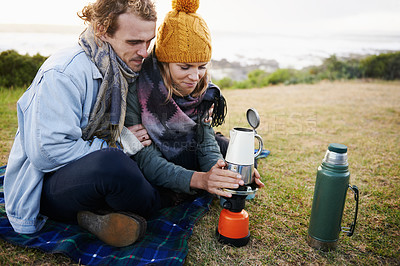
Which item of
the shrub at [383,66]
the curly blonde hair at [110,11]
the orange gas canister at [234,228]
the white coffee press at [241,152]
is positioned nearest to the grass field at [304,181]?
the orange gas canister at [234,228]

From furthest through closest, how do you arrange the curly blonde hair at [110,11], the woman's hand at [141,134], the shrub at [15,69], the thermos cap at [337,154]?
1. the shrub at [15,69]
2. the woman's hand at [141,134]
3. the curly blonde hair at [110,11]
4. the thermos cap at [337,154]

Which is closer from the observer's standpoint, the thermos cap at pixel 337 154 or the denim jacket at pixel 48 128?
the denim jacket at pixel 48 128

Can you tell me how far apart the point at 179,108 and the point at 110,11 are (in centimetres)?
82

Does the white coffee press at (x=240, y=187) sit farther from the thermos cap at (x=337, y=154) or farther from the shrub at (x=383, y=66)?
the shrub at (x=383, y=66)

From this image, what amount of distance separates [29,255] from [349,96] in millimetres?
7396

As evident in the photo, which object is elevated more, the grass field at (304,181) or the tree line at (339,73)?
the tree line at (339,73)

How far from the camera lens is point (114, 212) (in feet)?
6.10

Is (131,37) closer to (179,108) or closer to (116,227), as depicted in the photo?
(179,108)

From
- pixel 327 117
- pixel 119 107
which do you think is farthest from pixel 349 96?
pixel 119 107

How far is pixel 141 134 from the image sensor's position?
7.64 ft

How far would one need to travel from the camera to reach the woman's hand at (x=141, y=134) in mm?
2314

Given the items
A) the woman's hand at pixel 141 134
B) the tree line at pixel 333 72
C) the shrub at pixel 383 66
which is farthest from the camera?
the shrub at pixel 383 66

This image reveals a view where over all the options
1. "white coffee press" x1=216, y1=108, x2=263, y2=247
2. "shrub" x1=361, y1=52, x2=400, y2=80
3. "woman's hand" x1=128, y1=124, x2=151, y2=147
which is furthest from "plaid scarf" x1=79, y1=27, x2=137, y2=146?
"shrub" x1=361, y1=52, x2=400, y2=80

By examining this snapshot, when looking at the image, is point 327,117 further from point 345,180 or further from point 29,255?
point 29,255
